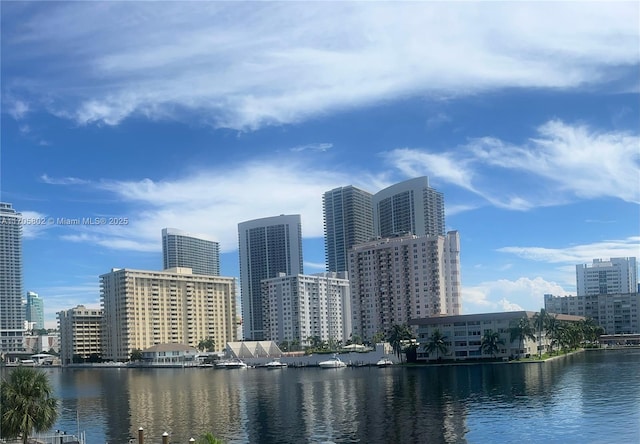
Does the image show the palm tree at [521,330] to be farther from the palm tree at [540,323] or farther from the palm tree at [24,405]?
the palm tree at [24,405]

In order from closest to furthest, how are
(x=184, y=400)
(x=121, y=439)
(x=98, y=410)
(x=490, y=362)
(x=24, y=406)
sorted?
1. (x=24, y=406)
2. (x=121, y=439)
3. (x=98, y=410)
4. (x=184, y=400)
5. (x=490, y=362)

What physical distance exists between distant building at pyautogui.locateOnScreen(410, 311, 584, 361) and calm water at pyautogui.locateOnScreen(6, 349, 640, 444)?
28504 millimetres

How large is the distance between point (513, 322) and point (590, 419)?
93750 mm

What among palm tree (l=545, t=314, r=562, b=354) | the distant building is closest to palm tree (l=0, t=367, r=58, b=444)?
the distant building

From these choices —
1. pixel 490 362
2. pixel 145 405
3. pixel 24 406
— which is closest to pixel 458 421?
pixel 24 406

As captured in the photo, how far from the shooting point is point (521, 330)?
6201 inches

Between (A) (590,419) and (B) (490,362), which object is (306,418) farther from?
(B) (490,362)

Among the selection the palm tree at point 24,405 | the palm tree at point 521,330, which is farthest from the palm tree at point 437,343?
the palm tree at point 24,405

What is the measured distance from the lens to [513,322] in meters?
160

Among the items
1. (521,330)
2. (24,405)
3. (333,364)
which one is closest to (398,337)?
(333,364)

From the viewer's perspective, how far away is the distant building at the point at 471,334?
162m

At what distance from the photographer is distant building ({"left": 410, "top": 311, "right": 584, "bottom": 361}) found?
16225cm

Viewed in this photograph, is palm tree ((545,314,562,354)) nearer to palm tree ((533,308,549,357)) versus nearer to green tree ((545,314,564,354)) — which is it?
green tree ((545,314,564,354))

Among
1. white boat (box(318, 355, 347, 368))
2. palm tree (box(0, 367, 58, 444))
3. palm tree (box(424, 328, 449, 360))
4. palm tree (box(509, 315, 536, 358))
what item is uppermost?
palm tree (box(0, 367, 58, 444))
